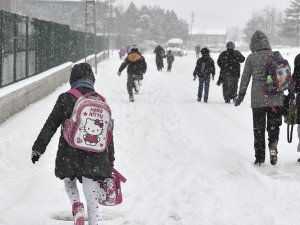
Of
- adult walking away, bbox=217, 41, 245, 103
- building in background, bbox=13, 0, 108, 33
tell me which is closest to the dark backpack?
adult walking away, bbox=217, 41, 245, 103

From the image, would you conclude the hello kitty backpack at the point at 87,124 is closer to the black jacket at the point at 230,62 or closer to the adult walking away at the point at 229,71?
the adult walking away at the point at 229,71

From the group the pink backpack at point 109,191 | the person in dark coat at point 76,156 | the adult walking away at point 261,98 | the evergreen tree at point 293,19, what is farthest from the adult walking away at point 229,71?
the evergreen tree at point 293,19

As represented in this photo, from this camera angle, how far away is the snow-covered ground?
5436mm

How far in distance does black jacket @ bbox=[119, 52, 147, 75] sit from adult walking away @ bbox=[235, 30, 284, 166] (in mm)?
7671

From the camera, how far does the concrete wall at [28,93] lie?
420 inches

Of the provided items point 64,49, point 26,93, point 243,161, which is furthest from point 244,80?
point 64,49

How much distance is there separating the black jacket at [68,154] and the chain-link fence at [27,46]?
23.1ft

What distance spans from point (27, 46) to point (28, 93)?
5.36 ft

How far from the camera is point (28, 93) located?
13.0 meters

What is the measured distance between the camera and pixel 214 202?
5.88m

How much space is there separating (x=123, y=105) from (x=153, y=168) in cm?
711

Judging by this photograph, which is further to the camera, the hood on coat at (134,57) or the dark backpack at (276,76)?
the hood on coat at (134,57)

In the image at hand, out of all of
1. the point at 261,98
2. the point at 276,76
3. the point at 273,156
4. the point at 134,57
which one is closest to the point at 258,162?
the point at 273,156

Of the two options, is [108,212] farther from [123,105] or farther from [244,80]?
[123,105]
